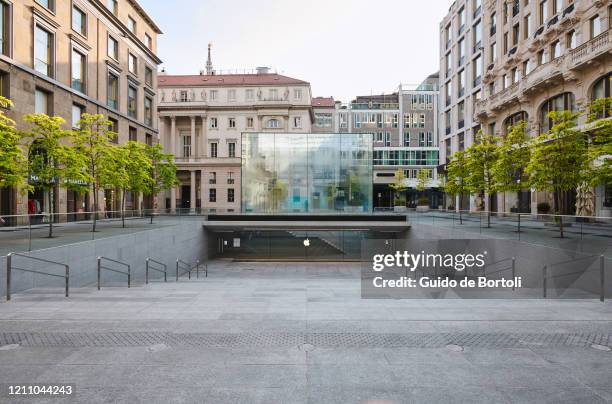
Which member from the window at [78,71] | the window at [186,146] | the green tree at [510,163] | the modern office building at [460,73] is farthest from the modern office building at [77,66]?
Result: the modern office building at [460,73]

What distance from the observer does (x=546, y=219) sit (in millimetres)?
16078

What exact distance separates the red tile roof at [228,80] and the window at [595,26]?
45946 millimetres

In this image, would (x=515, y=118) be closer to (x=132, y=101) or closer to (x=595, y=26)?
(x=595, y=26)

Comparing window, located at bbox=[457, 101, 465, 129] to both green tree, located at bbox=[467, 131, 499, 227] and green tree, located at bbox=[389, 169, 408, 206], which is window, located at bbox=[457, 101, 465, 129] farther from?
green tree, located at bbox=[467, 131, 499, 227]

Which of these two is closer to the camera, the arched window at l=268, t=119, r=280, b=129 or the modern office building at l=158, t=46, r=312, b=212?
the modern office building at l=158, t=46, r=312, b=212

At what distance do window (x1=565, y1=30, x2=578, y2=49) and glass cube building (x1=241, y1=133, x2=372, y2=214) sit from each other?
711 inches

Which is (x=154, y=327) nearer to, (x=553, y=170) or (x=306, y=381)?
(x=306, y=381)

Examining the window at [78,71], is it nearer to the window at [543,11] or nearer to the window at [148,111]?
the window at [148,111]

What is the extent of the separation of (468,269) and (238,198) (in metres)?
51.6

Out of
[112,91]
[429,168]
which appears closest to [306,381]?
[112,91]

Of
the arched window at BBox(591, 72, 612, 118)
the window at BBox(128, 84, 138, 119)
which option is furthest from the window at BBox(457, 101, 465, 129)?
the window at BBox(128, 84, 138, 119)

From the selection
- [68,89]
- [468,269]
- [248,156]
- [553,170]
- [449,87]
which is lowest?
[468,269]

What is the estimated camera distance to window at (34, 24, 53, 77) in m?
26.9

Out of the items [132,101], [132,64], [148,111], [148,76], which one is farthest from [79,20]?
[148,111]
